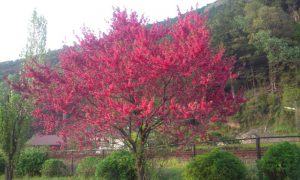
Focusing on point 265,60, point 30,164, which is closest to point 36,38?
point 30,164

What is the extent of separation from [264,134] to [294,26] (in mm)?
12320

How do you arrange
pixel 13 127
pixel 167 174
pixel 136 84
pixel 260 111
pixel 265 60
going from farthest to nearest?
pixel 265 60, pixel 260 111, pixel 13 127, pixel 167 174, pixel 136 84

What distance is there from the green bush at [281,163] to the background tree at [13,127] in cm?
735

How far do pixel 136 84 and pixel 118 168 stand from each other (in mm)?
4312

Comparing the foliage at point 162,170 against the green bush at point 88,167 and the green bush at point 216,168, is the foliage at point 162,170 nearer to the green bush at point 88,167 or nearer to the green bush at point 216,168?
the green bush at point 216,168

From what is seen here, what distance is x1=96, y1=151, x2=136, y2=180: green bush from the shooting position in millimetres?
9633

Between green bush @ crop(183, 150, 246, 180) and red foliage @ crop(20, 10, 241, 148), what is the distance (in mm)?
1441

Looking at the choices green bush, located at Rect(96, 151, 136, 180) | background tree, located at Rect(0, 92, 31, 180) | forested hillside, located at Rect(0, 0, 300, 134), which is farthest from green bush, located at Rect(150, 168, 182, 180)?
forested hillside, located at Rect(0, 0, 300, 134)

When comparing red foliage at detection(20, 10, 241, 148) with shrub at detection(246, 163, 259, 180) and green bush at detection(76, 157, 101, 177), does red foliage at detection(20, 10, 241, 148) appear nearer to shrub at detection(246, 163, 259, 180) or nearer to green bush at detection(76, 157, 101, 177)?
shrub at detection(246, 163, 259, 180)

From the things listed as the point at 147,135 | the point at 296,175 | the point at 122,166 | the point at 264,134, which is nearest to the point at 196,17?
the point at 147,135

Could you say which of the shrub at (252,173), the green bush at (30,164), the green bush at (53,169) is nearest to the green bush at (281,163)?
the shrub at (252,173)

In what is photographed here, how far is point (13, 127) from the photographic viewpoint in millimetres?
10594

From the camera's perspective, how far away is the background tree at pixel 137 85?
596cm

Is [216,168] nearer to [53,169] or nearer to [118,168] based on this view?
[118,168]
